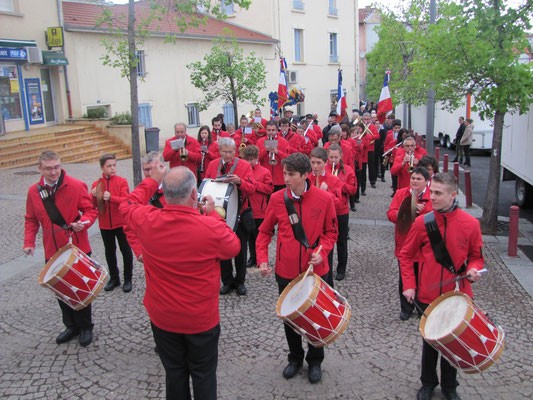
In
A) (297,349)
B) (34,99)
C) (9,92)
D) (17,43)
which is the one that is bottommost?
(297,349)

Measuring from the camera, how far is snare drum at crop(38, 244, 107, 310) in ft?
15.4

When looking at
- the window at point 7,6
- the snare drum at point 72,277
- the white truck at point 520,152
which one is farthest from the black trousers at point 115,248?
the window at point 7,6

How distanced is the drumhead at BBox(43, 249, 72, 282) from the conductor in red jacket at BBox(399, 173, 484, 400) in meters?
3.19

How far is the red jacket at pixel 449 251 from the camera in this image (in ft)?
13.0

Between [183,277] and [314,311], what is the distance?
3.66 ft

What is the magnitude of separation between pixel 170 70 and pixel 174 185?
2246 cm

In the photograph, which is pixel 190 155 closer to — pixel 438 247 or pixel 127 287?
pixel 127 287

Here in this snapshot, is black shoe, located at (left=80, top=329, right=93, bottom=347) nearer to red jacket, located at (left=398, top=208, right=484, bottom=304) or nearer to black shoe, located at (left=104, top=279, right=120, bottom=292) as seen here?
black shoe, located at (left=104, top=279, right=120, bottom=292)

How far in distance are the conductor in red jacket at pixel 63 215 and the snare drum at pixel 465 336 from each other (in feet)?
11.6

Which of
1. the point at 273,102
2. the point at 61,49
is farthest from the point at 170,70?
the point at 273,102

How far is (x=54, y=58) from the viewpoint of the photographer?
1900cm

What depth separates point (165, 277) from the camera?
334 centimetres

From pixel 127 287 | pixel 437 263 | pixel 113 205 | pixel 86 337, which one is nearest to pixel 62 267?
pixel 86 337

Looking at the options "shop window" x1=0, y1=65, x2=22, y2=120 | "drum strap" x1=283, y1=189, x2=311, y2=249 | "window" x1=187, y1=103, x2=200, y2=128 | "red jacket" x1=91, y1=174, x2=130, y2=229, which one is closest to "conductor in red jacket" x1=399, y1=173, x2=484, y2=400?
"drum strap" x1=283, y1=189, x2=311, y2=249
